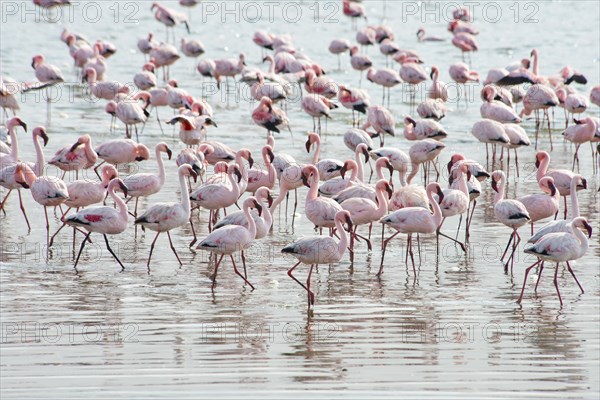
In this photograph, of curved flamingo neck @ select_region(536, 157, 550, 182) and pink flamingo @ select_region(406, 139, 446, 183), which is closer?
curved flamingo neck @ select_region(536, 157, 550, 182)

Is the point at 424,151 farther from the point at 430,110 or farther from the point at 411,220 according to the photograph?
the point at 411,220

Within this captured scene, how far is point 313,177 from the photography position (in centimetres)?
1012

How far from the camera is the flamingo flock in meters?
9.34

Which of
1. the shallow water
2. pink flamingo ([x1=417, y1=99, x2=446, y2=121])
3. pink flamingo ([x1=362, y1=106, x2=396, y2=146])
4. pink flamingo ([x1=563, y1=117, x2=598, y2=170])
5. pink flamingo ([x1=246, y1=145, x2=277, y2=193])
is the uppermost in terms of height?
pink flamingo ([x1=417, y1=99, x2=446, y2=121])

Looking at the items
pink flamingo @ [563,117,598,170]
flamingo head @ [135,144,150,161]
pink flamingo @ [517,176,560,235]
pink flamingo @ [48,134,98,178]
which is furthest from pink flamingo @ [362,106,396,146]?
pink flamingo @ [517,176,560,235]

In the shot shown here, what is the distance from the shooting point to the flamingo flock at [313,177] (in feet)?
30.7

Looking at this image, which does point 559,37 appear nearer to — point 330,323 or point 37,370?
point 330,323

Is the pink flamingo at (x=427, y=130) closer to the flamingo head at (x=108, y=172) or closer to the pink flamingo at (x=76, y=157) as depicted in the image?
the pink flamingo at (x=76, y=157)

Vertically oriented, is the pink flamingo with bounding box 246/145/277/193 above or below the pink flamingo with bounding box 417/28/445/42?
below

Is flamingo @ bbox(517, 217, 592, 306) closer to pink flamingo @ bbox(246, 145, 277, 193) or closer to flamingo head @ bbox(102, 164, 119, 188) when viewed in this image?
pink flamingo @ bbox(246, 145, 277, 193)

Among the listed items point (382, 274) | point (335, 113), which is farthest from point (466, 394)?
point (335, 113)

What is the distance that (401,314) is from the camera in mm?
8047

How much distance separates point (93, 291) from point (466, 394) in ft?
11.4

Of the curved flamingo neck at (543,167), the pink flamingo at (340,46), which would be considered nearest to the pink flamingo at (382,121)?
the curved flamingo neck at (543,167)
